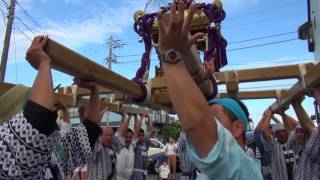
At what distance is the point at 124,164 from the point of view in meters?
6.89

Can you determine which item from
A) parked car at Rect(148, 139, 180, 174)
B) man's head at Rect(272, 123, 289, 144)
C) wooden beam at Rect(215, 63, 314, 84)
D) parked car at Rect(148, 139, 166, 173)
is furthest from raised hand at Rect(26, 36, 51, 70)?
parked car at Rect(148, 139, 166, 173)

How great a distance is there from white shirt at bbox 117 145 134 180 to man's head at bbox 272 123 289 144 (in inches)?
89.4

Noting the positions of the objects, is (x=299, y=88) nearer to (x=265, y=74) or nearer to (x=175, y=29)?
(x=265, y=74)

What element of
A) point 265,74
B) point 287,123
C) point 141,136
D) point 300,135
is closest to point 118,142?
point 141,136

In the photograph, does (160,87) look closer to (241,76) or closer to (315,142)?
(241,76)

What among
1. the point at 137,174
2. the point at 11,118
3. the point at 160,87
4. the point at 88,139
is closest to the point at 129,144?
the point at 137,174

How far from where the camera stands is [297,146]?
4988 millimetres

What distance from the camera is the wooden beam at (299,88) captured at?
2920 mm

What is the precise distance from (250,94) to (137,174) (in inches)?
120

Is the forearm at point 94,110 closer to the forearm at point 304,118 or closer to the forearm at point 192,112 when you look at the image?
the forearm at point 192,112

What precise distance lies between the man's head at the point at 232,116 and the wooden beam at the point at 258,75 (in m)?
1.90

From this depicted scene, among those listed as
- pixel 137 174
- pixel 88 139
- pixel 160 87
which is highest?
pixel 160 87

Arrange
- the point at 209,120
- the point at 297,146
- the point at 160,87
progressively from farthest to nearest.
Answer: the point at 297,146 → the point at 160,87 → the point at 209,120

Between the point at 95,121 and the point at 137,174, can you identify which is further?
the point at 137,174
